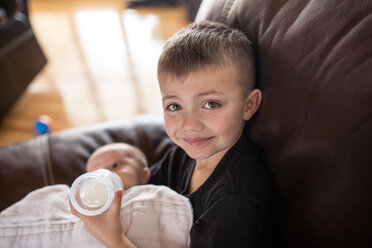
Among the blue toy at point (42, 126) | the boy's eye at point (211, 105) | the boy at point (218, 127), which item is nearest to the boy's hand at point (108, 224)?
the boy at point (218, 127)

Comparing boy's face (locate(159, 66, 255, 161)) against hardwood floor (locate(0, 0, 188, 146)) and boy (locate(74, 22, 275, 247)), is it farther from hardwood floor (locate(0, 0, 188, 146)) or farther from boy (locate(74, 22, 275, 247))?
hardwood floor (locate(0, 0, 188, 146))

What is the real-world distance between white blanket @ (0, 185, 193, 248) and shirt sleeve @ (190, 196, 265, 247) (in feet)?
0.31

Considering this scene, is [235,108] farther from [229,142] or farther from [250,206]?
[250,206]

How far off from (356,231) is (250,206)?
0.22 m

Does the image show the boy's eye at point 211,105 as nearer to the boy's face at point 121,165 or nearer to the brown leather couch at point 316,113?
the brown leather couch at point 316,113

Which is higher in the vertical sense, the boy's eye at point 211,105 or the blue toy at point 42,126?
the boy's eye at point 211,105

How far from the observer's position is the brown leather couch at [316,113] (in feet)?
1.88

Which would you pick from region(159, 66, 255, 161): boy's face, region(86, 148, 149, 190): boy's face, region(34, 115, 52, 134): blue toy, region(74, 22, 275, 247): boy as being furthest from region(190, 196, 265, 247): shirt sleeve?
region(34, 115, 52, 134): blue toy

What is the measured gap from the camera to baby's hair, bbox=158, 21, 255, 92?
0.78m

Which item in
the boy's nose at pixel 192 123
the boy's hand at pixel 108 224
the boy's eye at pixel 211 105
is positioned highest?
the boy's eye at pixel 211 105

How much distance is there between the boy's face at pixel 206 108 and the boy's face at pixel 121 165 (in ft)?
0.99

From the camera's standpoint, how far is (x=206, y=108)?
31.5 inches

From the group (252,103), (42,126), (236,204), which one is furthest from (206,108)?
(42,126)

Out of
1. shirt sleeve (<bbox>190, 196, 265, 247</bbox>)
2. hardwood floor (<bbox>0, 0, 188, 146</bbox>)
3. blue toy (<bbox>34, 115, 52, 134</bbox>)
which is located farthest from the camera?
hardwood floor (<bbox>0, 0, 188, 146</bbox>)
